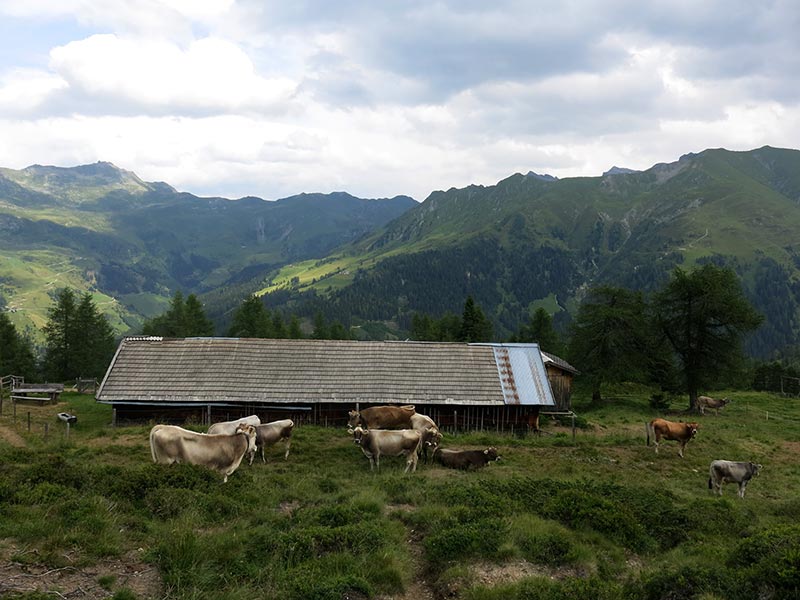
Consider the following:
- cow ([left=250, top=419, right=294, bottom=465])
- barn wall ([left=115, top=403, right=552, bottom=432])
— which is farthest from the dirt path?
cow ([left=250, top=419, right=294, bottom=465])

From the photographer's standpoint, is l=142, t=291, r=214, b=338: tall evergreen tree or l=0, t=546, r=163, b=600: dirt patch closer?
l=0, t=546, r=163, b=600: dirt patch

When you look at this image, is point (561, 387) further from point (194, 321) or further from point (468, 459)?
point (194, 321)

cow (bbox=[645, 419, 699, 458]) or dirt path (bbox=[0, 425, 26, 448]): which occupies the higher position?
dirt path (bbox=[0, 425, 26, 448])

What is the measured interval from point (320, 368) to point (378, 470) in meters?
14.4

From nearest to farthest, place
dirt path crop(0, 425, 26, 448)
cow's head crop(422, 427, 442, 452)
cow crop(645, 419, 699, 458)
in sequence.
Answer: cow's head crop(422, 427, 442, 452) → dirt path crop(0, 425, 26, 448) → cow crop(645, 419, 699, 458)

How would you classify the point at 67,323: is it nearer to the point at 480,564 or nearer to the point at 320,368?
the point at 320,368

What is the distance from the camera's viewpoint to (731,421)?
38.5 metres

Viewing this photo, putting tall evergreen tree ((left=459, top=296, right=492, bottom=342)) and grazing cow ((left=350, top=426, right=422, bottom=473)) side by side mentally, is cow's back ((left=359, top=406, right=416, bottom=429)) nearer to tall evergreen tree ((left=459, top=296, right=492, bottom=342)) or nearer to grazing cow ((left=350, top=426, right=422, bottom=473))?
grazing cow ((left=350, top=426, right=422, bottom=473))

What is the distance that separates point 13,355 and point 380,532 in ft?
252

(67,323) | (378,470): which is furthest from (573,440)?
(67,323)

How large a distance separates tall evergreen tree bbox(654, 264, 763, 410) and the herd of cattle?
22598 mm

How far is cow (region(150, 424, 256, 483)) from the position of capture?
54.3 ft

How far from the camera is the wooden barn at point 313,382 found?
3045 centimetres

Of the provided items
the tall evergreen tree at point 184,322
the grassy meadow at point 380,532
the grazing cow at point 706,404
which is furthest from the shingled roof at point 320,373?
the tall evergreen tree at point 184,322
